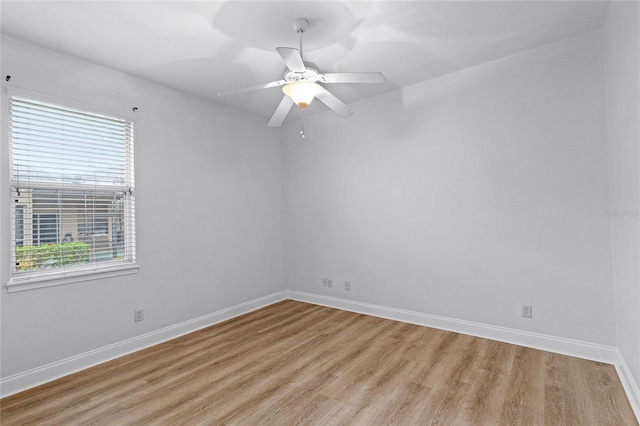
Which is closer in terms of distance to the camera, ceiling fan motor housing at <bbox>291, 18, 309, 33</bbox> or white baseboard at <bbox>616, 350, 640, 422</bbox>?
white baseboard at <bbox>616, 350, 640, 422</bbox>

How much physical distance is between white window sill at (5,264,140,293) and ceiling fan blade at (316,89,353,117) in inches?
90.8

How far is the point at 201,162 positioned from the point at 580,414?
3.82 meters

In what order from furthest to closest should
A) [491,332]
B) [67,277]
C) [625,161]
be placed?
1. [491,332]
2. [67,277]
3. [625,161]

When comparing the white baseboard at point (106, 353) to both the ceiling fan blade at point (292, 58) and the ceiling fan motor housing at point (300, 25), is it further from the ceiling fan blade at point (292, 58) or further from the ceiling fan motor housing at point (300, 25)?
the ceiling fan motor housing at point (300, 25)

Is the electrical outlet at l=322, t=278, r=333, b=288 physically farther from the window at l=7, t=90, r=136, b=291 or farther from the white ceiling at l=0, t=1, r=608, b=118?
the white ceiling at l=0, t=1, r=608, b=118

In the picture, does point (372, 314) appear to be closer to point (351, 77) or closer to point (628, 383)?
point (628, 383)

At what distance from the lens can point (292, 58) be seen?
1.94 metres

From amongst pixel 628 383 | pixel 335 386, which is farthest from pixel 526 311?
pixel 335 386

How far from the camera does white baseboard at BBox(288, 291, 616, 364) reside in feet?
8.61

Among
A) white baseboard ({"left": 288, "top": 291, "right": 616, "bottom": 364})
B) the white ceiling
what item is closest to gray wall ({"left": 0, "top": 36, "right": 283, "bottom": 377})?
the white ceiling

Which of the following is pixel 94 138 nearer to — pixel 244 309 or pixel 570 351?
pixel 244 309

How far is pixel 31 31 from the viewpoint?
2334 millimetres

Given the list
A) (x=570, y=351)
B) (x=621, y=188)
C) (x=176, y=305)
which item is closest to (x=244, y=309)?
(x=176, y=305)

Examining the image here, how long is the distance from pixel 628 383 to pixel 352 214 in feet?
9.07
